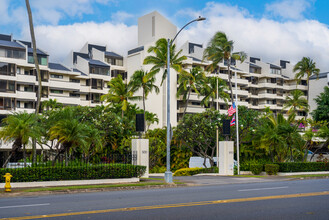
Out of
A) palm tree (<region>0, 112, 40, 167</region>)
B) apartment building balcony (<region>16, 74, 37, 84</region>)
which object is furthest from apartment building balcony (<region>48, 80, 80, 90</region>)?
palm tree (<region>0, 112, 40, 167</region>)

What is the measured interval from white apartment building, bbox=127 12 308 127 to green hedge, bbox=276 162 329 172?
3070 cm

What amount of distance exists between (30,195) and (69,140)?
5.07 metres

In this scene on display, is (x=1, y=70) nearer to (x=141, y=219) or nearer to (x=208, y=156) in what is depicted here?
(x=208, y=156)

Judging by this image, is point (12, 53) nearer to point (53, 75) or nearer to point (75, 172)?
point (53, 75)

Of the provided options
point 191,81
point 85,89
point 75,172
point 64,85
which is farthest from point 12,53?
point 75,172

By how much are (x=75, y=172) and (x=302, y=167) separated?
61.8 feet

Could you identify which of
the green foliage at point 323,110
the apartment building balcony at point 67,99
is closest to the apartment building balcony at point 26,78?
the apartment building balcony at point 67,99

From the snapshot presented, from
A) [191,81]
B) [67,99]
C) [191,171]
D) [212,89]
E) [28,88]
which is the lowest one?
[191,171]

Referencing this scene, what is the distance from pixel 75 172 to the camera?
73.2 feet

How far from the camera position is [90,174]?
22797mm

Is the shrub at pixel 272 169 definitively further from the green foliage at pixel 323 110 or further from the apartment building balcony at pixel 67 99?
the apartment building balcony at pixel 67 99

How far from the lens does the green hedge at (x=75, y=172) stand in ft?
68.4

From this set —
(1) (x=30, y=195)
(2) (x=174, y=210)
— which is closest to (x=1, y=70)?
(1) (x=30, y=195)

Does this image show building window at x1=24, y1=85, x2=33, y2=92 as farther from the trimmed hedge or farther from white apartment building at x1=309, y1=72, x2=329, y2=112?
white apartment building at x1=309, y1=72, x2=329, y2=112
